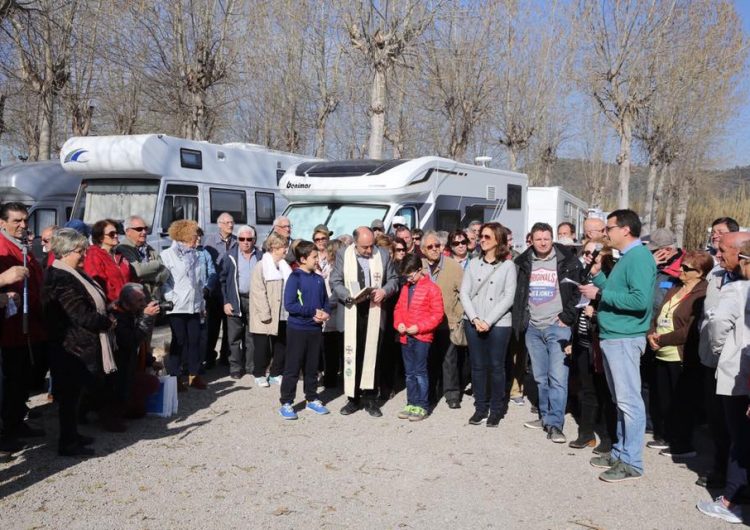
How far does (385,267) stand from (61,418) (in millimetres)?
3438

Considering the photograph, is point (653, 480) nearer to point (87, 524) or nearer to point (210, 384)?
point (87, 524)

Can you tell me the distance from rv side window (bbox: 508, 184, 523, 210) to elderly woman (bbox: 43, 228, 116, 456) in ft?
33.6

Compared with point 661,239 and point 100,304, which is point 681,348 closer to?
point 661,239

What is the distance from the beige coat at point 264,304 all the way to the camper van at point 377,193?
3120 mm

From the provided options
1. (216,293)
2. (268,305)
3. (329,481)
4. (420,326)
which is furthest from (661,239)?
(216,293)

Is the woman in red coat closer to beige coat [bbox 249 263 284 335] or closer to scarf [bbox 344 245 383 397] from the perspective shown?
beige coat [bbox 249 263 284 335]

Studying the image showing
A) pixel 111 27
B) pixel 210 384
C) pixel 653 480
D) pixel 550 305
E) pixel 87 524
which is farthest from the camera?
pixel 111 27

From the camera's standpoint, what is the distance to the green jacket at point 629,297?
5066mm

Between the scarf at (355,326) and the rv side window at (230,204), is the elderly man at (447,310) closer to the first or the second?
the scarf at (355,326)


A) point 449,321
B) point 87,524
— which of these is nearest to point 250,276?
point 449,321

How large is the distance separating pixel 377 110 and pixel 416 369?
9.21 m

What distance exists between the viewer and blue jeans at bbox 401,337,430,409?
23.0 feet

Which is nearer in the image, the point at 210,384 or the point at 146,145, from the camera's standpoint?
the point at 210,384

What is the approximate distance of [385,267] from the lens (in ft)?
24.2
